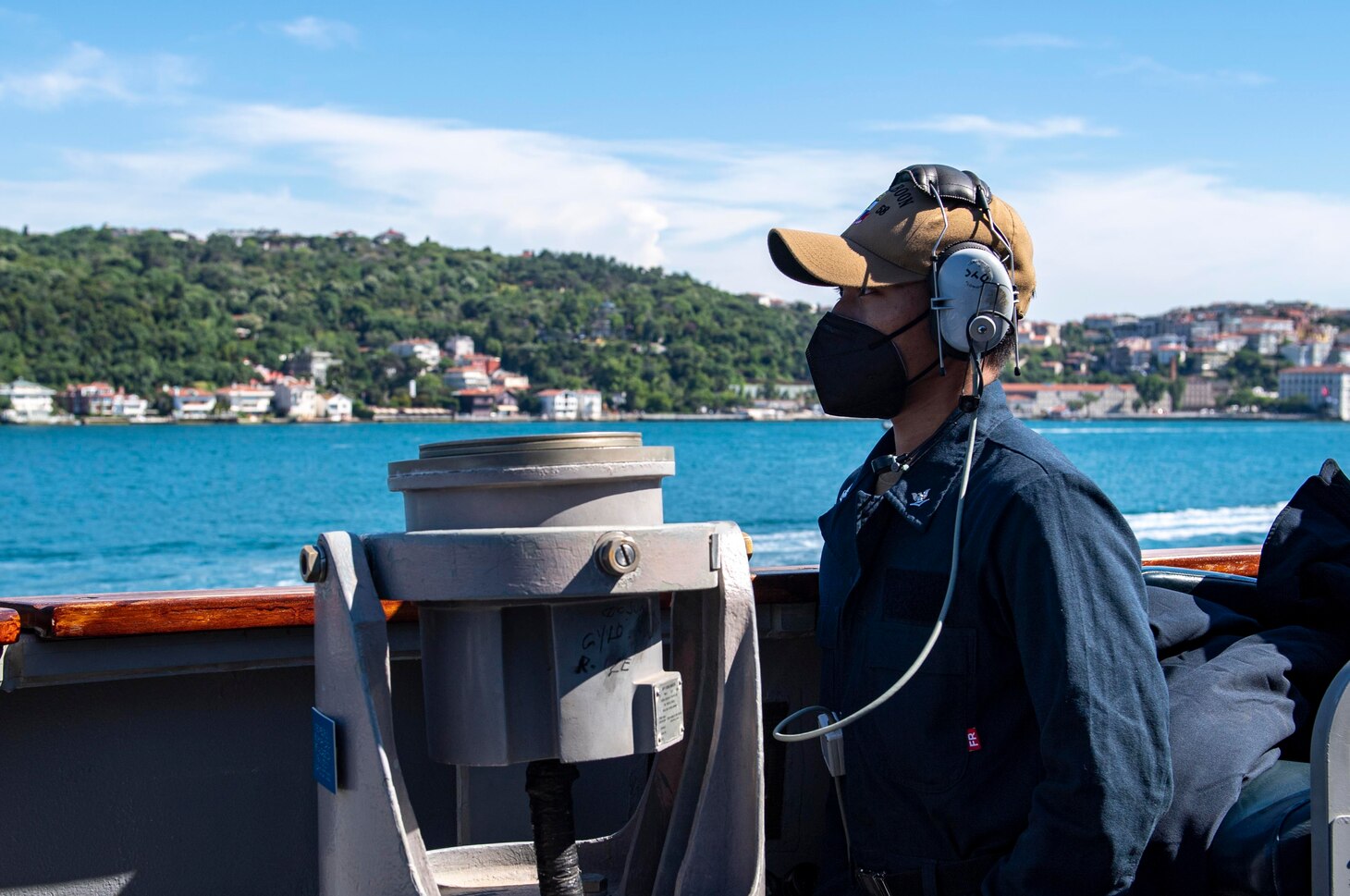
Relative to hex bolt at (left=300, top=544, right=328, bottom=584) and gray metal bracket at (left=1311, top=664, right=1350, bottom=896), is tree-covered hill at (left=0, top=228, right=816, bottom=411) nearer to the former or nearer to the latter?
hex bolt at (left=300, top=544, right=328, bottom=584)

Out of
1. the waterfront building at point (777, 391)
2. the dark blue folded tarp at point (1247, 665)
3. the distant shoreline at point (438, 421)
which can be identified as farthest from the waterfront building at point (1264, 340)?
the dark blue folded tarp at point (1247, 665)

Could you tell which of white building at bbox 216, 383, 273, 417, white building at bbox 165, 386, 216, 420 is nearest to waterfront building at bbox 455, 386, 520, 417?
white building at bbox 216, 383, 273, 417

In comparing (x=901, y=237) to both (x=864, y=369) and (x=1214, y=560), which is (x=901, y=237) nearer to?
(x=864, y=369)

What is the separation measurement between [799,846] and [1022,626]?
4.41 feet

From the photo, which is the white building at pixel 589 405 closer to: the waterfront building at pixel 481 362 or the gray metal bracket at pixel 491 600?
the waterfront building at pixel 481 362

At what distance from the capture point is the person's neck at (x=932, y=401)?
2441 millimetres

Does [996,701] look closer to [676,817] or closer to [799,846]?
[676,817]

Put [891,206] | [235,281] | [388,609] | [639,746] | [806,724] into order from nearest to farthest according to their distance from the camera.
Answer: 1. [639,746]
2. [891,206]
3. [388,609]
4. [806,724]
5. [235,281]

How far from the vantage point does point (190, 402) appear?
134 meters

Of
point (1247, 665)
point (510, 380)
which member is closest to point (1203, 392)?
point (510, 380)

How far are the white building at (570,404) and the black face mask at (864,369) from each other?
407ft

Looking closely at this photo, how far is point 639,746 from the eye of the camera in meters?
2.15

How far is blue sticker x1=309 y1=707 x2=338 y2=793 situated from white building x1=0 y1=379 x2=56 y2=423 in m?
140

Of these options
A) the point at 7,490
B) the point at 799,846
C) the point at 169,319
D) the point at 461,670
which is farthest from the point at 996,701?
the point at 169,319
